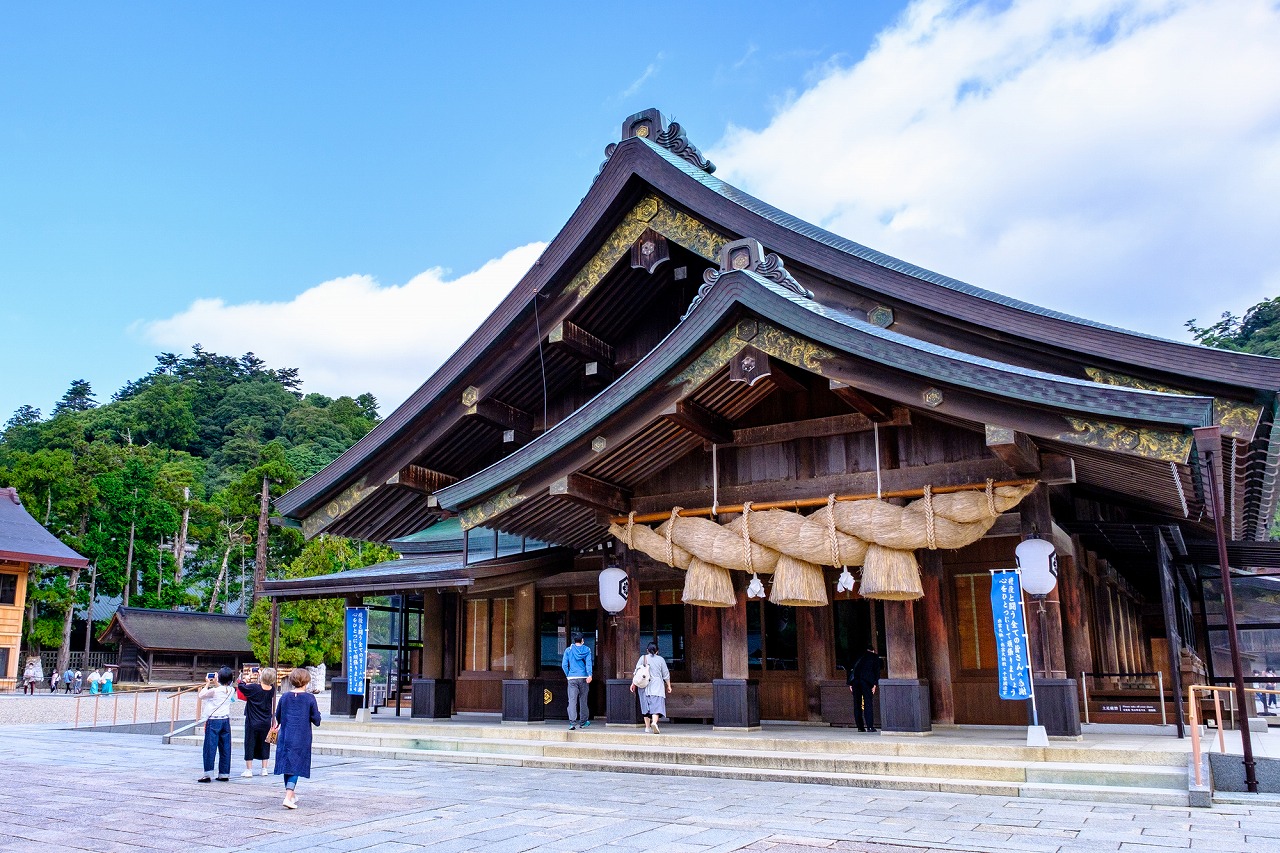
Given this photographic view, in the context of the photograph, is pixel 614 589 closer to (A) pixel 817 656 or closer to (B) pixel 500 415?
(A) pixel 817 656

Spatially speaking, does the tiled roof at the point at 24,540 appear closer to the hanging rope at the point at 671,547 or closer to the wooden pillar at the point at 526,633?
the wooden pillar at the point at 526,633

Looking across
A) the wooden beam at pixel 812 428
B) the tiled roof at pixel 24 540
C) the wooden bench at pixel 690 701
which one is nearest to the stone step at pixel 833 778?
the wooden bench at pixel 690 701

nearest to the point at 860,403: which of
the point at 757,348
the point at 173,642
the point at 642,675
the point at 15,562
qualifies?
the point at 757,348

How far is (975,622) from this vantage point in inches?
452

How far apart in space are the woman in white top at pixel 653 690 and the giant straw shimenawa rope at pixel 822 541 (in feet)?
3.23

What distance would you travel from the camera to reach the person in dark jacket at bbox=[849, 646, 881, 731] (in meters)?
11.1

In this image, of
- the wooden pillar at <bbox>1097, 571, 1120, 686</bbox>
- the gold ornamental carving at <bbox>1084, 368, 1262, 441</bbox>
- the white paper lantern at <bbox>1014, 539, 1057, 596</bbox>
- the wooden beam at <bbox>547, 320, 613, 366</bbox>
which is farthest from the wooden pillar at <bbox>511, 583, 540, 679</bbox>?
the wooden pillar at <bbox>1097, 571, 1120, 686</bbox>

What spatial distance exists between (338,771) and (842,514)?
6.32 meters

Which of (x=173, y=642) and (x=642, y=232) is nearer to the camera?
(x=642, y=232)

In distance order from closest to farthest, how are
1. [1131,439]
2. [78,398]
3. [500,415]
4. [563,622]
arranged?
[1131,439], [500,415], [563,622], [78,398]

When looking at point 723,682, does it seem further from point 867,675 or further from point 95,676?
point 95,676

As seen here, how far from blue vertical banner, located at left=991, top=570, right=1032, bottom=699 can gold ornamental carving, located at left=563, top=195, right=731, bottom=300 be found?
5277 millimetres

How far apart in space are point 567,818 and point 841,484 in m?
5.38

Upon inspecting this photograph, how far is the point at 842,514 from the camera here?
34.2ft
